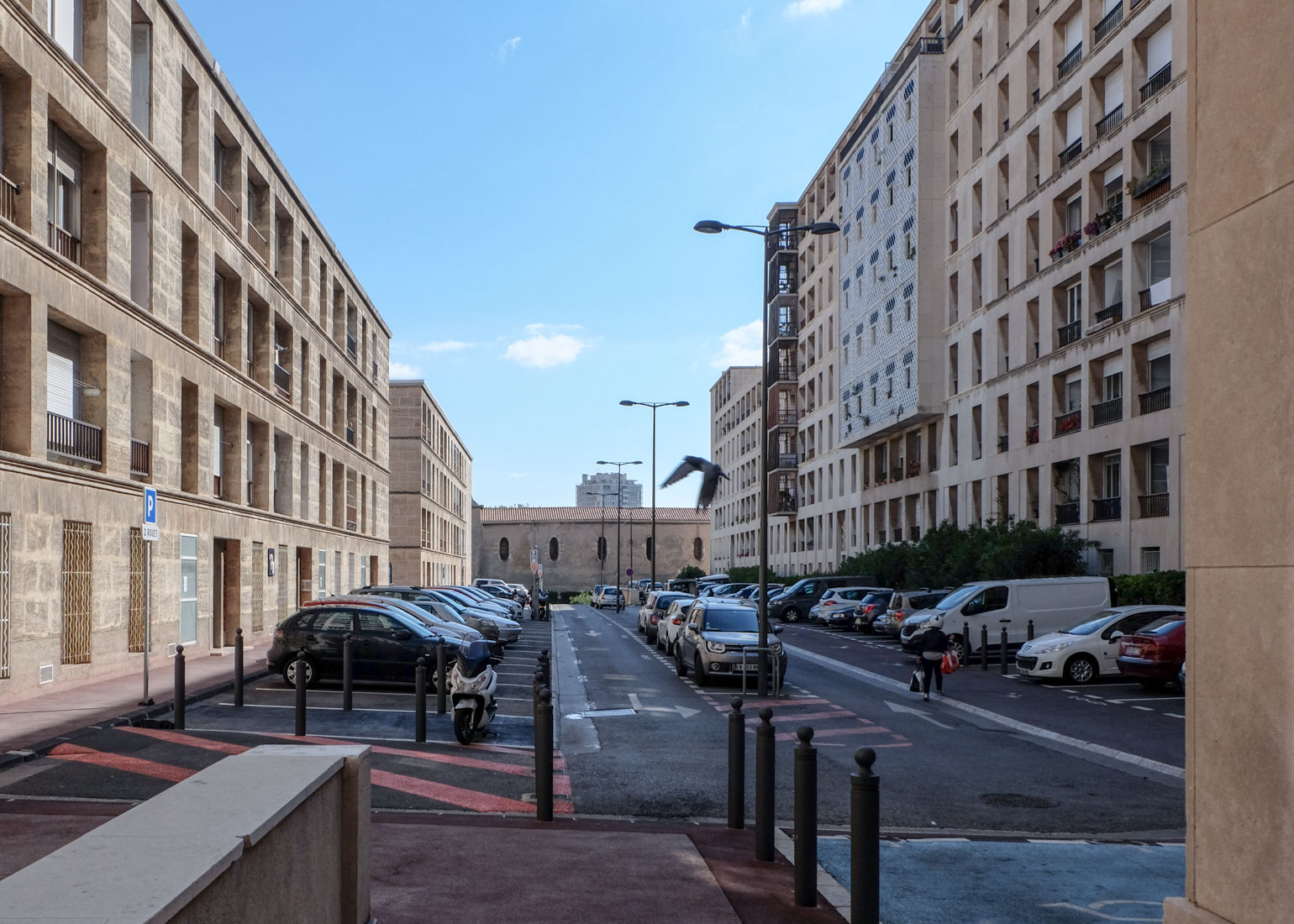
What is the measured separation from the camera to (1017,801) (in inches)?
430

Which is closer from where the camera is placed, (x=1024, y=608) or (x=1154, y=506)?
(x=1024, y=608)

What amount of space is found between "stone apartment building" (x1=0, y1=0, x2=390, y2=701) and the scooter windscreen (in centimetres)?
643

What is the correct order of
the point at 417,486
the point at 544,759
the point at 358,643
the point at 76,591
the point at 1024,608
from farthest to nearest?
the point at 417,486 → the point at 1024,608 → the point at 76,591 → the point at 358,643 → the point at 544,759

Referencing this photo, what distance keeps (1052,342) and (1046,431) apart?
2.90 meters

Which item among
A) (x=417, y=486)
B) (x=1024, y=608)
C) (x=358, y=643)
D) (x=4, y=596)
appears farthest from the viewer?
(x=417, y=486)

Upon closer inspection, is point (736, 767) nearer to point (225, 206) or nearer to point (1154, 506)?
point (225, 206)

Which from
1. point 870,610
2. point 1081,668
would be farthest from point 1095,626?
point 870,610

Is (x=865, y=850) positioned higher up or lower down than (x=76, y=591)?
lower down

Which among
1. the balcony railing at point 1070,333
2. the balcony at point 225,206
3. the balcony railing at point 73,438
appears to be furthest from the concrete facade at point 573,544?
the balcony railing at point 73,438

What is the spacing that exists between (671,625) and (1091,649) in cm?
1043

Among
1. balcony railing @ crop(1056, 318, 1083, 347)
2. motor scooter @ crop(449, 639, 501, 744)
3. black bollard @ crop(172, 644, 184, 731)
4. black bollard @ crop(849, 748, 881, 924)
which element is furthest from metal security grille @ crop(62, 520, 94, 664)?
balcony railing @ crop(1056, 318, 1083, 347)

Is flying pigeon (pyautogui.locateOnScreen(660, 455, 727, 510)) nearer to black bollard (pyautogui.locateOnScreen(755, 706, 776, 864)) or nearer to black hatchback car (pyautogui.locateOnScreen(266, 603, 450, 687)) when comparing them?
black hatchback car (pyautogui.locateOnScreen(266, 603, 450, 687))

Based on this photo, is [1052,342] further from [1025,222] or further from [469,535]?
[469,535]

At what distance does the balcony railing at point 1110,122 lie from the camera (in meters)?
33.8
